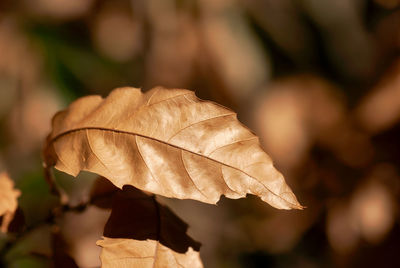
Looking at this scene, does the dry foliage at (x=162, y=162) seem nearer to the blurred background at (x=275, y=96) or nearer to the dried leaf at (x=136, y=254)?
the dried leaf at (x=136, y=254)

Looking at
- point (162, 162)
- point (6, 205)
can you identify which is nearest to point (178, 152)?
point (162, 162)

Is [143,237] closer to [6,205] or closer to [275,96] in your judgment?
[6,205]

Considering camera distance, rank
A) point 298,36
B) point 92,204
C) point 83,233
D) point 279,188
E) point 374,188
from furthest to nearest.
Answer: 1. point 298,36
2. point 374,188
3. point 83,233
4. point 92,204
5. point 279,188

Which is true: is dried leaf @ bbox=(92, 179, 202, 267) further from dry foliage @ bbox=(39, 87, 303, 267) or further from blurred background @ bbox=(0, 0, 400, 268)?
blurred background @ bbox=(0, 0, 400, 268)

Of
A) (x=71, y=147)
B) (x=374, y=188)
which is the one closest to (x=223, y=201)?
(x=374, y=188)

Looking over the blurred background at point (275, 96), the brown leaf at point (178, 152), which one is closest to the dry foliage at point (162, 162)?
the brown leaf at point (178, 152)

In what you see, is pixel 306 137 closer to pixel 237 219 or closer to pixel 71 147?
pixel 237 219
